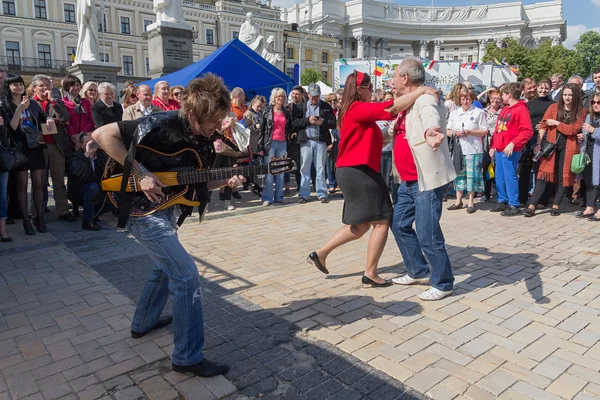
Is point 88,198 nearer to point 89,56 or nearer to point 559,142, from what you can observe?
point 559,142

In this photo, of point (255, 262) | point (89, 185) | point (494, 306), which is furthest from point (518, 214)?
point (89, 185)

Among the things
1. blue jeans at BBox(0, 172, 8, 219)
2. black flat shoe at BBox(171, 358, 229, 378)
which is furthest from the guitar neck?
blue jeans at BBox(0, 172, 8, 219)

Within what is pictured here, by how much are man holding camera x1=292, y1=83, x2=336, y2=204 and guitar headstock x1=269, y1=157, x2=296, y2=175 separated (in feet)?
18.6

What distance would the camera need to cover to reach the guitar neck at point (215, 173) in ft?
9.88

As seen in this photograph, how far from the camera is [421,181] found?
405cm

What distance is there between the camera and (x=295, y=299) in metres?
4.28

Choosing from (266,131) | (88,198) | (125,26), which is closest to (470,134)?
(266,131)

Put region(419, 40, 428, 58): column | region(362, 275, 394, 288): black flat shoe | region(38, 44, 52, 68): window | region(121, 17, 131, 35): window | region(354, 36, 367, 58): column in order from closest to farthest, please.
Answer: region(362, 275, 394, 288): black flat shoe, region(38, 44, 52, 68): window, region(121, 17, 131, 35): window, region(354, 36, 367, 58): column, region(419, 40, 428, 58): column

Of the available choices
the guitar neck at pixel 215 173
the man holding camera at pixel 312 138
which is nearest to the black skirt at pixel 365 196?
the guitar neck at pixel 215 173

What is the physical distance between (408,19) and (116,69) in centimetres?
9493

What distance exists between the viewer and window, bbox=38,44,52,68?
53.1 metres

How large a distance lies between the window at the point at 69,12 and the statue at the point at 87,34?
4892 cm

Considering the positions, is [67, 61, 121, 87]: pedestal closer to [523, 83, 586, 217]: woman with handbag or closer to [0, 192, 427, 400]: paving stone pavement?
[0, 192, 427, 400]: paving stone pavement

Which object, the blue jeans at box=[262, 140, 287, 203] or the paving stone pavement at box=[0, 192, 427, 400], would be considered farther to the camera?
the blue jeans at box=[262, 140, 287, 203]
